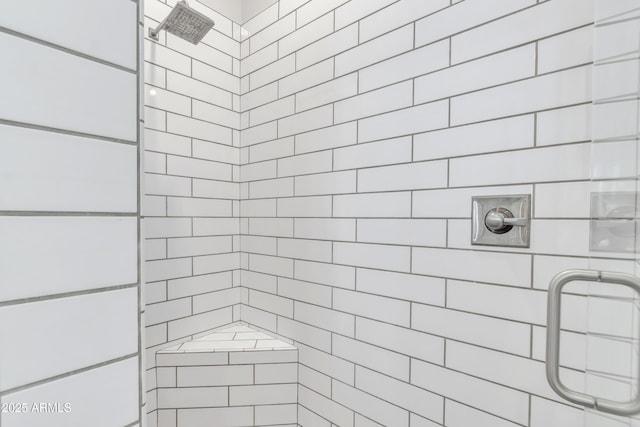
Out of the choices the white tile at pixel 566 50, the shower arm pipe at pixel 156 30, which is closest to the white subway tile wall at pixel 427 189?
the white tile at pixel 566 50

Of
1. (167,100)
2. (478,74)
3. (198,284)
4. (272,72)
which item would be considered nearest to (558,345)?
(478,74)

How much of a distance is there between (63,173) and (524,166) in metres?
0.96

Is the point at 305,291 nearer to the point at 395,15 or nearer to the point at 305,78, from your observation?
the point at 305,78

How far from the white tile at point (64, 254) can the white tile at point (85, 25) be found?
0.71 feet

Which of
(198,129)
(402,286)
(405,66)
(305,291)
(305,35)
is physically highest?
(305,35)

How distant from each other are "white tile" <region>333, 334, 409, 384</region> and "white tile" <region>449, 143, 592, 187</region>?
61 cm

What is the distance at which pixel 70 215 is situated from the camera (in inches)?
15.8

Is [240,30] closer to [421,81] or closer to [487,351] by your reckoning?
[421,81]

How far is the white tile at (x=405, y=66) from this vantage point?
98 centimetres

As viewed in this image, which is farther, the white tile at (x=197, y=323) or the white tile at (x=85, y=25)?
the white tile at (x=197, y=323)

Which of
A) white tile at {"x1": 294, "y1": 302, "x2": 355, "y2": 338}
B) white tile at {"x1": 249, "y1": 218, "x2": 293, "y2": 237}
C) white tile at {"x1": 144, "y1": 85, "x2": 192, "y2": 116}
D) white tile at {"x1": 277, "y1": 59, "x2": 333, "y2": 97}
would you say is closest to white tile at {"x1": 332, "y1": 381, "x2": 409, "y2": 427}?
white tile at {"x1": 294, "y1": 302, "x2": 355, "y2": 338}

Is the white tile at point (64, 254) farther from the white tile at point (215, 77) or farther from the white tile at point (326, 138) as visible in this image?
the white tile at point (215, 77)

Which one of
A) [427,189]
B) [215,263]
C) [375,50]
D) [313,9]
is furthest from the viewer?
[215,263]

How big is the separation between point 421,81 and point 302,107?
55 centimetres
